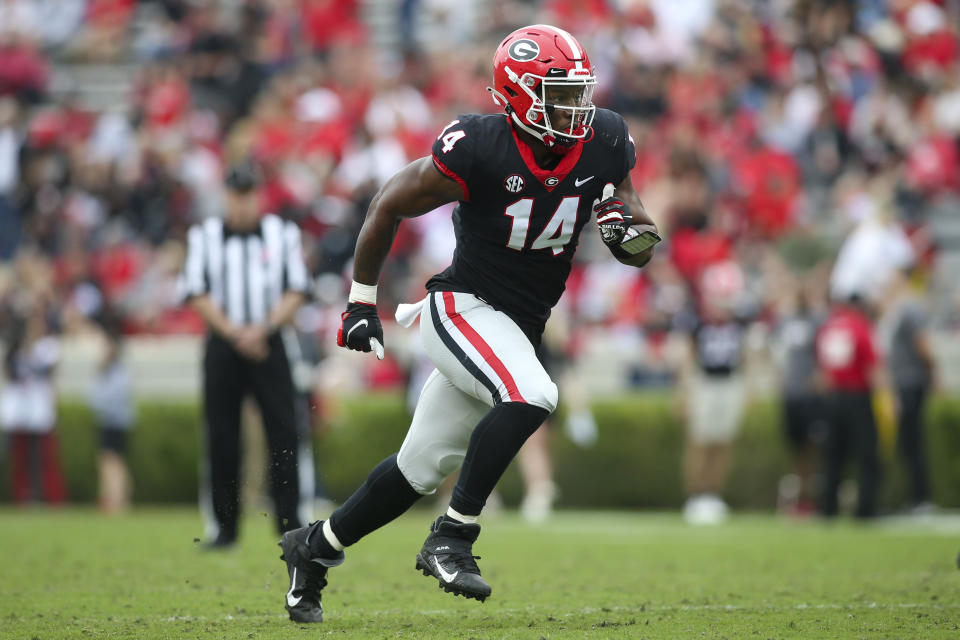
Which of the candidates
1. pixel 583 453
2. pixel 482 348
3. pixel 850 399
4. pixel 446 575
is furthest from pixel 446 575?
pixel 583 453

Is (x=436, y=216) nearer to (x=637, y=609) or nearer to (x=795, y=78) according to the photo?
(x=795, y=78)

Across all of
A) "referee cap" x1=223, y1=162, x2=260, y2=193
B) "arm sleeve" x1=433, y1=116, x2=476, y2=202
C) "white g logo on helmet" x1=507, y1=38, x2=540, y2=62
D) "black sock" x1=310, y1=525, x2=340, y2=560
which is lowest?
"black sock" x1=310, y1=525, x2=340, y2=560

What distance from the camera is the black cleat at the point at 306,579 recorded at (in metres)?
4.61

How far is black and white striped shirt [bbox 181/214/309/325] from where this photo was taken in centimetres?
735

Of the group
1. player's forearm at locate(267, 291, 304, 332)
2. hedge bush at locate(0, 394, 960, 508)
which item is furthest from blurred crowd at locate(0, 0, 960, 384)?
player's forearm at locate(267, 291, 304, 332)

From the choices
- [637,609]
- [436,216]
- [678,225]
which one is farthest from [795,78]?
[637,609]

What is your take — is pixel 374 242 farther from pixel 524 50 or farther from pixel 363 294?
pixel 524 50

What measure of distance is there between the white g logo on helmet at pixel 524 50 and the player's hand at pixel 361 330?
0.94 metres

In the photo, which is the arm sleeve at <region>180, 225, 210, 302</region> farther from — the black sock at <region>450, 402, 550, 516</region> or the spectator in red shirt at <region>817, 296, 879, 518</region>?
the spectator in red shirt at <region>817, 296, 879, 518</region>

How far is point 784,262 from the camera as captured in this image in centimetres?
1263

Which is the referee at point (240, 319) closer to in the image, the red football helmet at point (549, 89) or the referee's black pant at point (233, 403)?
the referee's black pant at point (233, 403)

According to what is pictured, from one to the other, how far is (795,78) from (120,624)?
11489 millimetres

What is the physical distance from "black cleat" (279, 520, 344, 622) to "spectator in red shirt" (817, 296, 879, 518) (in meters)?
6.50

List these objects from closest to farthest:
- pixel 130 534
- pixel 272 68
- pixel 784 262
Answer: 1. pixel 130 534
2. pixel 784 262
3. pixel 272 68
